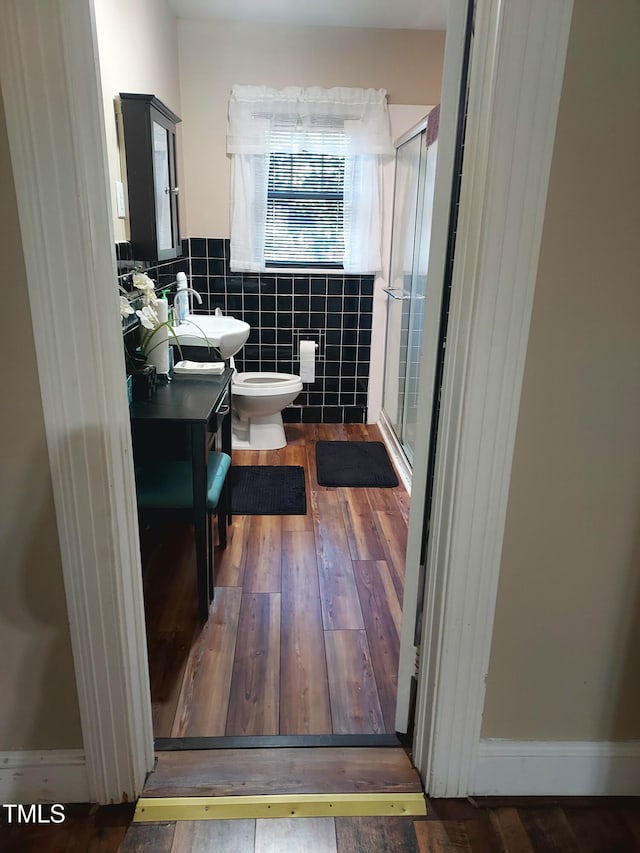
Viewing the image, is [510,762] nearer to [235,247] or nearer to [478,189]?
[478,189]

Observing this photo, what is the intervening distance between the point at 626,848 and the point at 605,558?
2.20ft

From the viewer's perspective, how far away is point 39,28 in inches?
38.6

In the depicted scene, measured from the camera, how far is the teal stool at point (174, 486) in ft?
6.38

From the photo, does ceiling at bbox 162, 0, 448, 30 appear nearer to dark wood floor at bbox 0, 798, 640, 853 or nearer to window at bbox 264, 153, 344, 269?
window at bbox 264, 153, 344, 269

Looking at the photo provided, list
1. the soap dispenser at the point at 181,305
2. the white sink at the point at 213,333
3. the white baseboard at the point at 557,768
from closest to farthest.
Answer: the white baseboard at the point at 557,768, the white sink at the point at 213,333, the soap dispenser at the point at 181,305

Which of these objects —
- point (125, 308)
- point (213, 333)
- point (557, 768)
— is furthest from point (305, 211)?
point (557, 768)

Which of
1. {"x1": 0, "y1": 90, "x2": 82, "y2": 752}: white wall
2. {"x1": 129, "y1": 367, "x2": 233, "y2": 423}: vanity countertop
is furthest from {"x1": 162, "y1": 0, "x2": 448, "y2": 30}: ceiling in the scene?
{"x1": 0, "y1": 90, "x2": 82, "y2": 752}: white wall

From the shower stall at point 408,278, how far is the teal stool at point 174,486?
105 centimetres

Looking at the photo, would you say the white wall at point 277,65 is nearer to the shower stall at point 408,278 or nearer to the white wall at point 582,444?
the shower stall at point 408,278

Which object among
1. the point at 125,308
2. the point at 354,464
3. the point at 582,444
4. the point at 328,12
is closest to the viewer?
the point at 582,444

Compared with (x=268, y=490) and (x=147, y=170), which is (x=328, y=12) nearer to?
(x=147, y=170)

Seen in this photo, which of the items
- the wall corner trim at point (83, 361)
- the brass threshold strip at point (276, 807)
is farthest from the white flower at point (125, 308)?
the brass threshold strip at point (276, 807)

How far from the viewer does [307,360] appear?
395 cm

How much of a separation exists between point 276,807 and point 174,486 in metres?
1.01
